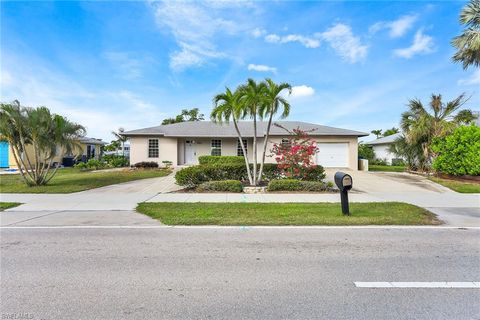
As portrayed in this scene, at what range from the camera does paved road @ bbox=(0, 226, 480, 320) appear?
2777mm

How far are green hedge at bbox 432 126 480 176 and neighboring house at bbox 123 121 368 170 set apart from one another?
22.5 ft

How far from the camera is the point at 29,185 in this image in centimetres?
1196

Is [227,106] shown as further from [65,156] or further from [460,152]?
[65,156]

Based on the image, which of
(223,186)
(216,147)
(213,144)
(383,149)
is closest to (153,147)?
(213,144)

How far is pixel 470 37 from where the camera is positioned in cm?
1297

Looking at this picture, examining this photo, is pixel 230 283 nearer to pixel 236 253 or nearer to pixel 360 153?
pixel 236 253

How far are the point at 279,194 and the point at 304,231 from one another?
4.77 metres

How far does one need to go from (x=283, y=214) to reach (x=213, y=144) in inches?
650

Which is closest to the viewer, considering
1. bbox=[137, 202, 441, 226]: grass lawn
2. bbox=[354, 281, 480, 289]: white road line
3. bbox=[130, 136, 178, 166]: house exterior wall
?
bbox=[354, 281, 480, 289]: white road line

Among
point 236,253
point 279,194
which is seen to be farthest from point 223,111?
point 236,253

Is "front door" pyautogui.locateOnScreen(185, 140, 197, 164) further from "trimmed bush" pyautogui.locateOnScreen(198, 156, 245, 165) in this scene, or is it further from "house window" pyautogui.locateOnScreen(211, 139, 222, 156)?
"trimmed bush" pyautogui.locateOnScreen(198, 156, 245, 165)

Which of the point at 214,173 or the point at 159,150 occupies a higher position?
the point at 159,150

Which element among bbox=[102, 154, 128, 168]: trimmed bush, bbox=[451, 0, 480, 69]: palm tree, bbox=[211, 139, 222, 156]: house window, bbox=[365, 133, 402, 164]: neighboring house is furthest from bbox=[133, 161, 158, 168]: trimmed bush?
bbox=[365, 133, 402, 164]: neighboring house

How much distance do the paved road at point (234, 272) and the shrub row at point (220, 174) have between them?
6.21 m
